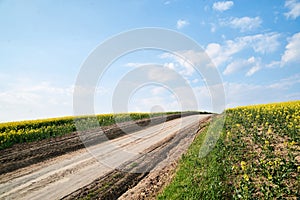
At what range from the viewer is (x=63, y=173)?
10.8m

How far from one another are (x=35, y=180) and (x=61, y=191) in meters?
1.96

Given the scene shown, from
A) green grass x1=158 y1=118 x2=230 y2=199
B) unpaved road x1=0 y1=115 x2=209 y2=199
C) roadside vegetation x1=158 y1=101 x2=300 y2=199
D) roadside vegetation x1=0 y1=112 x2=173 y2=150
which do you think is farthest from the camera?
roadside vegetation x1=0 y1=112 x2=173 y2=150

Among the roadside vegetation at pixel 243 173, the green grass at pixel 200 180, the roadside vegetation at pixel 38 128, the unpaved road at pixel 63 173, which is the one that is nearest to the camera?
the roadside vegetation at pixel 243 173

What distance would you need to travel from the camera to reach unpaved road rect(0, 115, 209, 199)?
8.77m

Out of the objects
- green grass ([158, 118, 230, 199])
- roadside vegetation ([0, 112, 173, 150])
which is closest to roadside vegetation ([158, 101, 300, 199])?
green grass ([158, 118, 230, 199])

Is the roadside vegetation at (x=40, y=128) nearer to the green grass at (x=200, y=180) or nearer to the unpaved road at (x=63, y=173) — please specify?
the unpaved road at (x=63, y=173)

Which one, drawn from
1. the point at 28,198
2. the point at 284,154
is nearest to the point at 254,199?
the point at 284,154

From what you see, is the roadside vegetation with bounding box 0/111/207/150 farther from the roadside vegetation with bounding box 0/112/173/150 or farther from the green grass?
the green grass

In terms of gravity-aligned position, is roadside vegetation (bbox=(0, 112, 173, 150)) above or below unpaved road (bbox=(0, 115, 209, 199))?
above

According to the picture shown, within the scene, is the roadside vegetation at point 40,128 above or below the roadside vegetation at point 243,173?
above

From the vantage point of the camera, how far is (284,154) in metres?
9.35

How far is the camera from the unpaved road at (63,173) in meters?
8.77

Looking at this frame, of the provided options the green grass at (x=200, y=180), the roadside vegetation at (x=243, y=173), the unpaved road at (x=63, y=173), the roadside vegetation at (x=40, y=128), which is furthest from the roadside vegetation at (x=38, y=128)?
the roadside vegetation at (x=243, y=173)

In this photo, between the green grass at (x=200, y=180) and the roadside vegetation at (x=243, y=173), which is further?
the green grass at (x=200, y=180)
